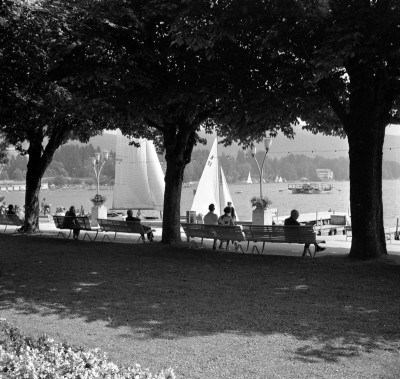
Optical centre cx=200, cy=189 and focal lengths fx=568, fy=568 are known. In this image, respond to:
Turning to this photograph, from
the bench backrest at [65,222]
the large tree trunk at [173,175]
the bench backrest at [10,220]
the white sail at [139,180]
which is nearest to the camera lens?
the large tree trunk at [173,175]

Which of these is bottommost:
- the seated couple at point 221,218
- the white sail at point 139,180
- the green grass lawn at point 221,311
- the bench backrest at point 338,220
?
the green grass lawn at point 221,311

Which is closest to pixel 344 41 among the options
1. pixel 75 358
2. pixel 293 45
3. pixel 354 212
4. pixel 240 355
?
pixel 293 45

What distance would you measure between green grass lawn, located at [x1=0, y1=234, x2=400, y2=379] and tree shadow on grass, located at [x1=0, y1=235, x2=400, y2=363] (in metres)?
0.02

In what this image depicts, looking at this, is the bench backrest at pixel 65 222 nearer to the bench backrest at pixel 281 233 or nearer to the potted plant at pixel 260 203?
the bench backrest at pixel 281 233

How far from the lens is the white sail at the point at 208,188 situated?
108 feet

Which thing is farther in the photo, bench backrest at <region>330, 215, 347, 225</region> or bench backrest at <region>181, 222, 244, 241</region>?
bench backrest at <region>330, 215, 347, 225</region>

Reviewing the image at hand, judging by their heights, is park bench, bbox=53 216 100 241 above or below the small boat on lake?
below

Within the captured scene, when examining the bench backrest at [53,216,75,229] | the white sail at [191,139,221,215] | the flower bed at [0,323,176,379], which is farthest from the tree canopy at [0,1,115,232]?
the white sail at [191,139,221,215]

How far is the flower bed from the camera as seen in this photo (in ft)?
14.5

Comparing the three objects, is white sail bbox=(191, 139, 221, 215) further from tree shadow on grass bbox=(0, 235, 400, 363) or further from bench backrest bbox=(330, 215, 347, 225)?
tree shadow on grass bbox=(0, 235, 400, 363)

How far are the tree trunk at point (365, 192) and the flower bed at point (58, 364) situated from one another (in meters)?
8.47

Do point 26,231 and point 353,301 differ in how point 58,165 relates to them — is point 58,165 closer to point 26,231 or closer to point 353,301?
point 26,231

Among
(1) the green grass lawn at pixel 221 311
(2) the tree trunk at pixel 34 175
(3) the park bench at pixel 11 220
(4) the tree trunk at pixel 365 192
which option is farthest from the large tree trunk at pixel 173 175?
(3) the park bench at pixel 11 220

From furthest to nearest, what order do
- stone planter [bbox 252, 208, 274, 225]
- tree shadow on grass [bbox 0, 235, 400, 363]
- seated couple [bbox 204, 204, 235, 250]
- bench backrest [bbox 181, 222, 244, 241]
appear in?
1. stone planter [bbox 252, 208, 274, 225]
2. seated couple [bbox 204, 204, 235, 250]
3. bench backrest [bbox 181, 222, 244, 241]
4. tree shadow on grass [bbox 0, 235, 400, 363]
